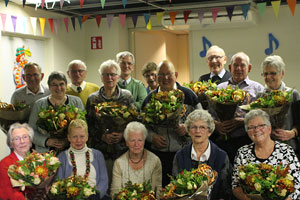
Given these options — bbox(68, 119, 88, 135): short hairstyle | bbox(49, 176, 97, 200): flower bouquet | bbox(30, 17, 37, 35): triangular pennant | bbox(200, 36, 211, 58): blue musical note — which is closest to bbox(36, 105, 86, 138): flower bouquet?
bbox(68, 119, 88, 135): short hairstyle

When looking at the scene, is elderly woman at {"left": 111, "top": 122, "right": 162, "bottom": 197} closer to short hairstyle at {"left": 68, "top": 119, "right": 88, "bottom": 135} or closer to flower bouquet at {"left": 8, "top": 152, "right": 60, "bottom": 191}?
short hairstyle at {"left": 68, "top": 119, "right": 88, "bottom": 135}

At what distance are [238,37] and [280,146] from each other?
4560 millimetres

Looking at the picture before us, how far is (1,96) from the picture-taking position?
643cm

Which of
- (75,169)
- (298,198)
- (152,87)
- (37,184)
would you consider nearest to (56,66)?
(152,87)

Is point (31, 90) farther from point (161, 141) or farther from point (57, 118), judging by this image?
point (161, 141)

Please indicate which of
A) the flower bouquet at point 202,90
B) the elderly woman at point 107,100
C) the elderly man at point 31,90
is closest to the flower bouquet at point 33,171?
the elderly woman at point 107,100

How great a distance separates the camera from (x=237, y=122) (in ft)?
13.2

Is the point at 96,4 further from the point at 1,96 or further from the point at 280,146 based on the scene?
the point at 280,146

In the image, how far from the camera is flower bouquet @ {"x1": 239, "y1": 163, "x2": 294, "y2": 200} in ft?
10.2

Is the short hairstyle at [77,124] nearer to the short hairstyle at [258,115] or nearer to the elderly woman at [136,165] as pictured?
the elderly woman at [136,165]

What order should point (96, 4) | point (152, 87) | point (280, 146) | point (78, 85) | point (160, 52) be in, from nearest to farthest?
point (280, 146) < point (78, 85) < point (152, 87) < point (96, 4) < point (160, 52)

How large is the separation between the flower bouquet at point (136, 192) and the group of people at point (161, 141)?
17 centimetres

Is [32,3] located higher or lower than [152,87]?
higher

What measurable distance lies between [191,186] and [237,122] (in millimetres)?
1064
